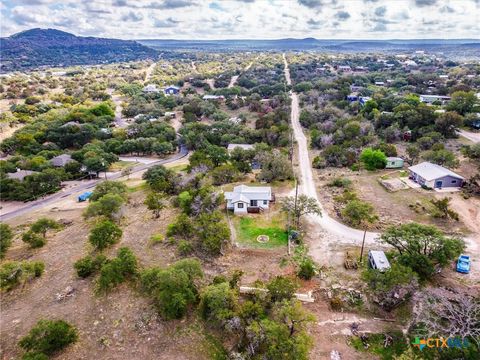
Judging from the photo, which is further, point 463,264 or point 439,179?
point 439,179

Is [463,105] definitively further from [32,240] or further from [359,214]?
[32,240]

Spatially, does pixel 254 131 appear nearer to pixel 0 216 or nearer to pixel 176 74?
pixel 0 216

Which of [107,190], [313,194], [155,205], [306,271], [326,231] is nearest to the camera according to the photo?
[306,271]

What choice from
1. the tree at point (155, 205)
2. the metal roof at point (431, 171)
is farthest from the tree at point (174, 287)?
the metal roof at point (431, 171)

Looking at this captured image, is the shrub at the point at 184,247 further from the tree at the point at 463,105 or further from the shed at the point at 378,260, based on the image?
the tree at the point at 463,105

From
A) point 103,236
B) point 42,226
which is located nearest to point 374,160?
point 103,236

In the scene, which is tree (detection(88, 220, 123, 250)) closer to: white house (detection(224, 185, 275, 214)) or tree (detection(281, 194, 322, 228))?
white house (detection(224, 185, 275, 214))

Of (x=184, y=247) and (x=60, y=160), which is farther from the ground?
(x=184, y=247)

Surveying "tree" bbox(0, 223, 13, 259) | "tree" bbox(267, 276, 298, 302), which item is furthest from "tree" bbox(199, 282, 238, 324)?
"tree" bbox(0, 223, 13, 259)

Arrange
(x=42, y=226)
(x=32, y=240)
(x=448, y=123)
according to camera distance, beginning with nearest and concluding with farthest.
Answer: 1. (x=32, y=240)
2. (x=42, y=226)
3. (x=448, y=123)
